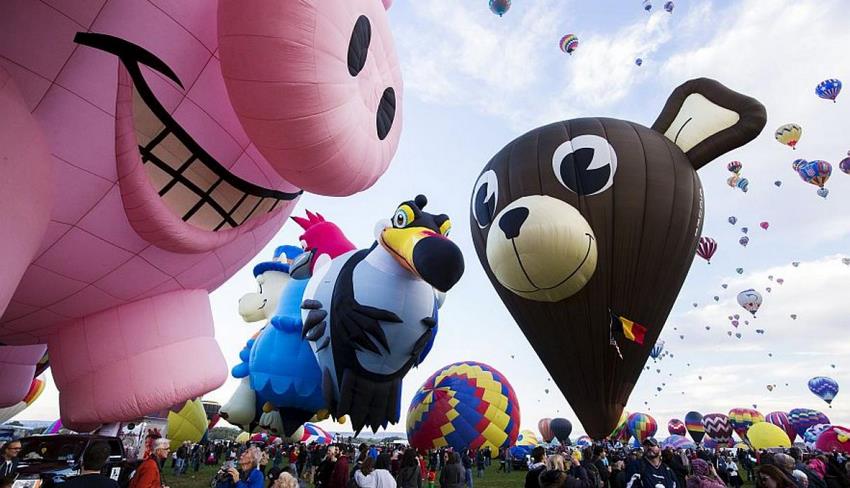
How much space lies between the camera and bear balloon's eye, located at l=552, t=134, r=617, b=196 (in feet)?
29.3

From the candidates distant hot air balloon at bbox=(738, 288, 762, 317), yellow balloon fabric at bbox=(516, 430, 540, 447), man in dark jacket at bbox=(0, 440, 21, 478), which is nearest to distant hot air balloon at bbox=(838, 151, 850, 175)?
distant hot air balloon at bbox=(738, 288, 762, 317)

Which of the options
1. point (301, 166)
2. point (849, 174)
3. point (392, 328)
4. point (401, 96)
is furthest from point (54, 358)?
point (849, 174)

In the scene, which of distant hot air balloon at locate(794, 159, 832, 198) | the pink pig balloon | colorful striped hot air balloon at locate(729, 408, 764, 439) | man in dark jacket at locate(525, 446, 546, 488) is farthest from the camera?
colorful striped hot air balloon at locate(729, 408, 764, 439)

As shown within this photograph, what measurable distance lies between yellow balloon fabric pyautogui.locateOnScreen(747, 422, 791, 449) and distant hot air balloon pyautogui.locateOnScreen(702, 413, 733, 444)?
6454 mm

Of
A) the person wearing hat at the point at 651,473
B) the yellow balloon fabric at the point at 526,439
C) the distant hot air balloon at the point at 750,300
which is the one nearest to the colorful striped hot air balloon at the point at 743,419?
the distant hot air balloon at the point at 750,300

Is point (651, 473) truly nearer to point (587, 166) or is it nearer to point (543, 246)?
point (543, 246)

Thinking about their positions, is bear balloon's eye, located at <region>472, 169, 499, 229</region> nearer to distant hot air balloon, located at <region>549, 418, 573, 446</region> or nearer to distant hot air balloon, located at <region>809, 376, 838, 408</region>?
distant hot air balloon, located at <region>549, 418, 573, 446</region>

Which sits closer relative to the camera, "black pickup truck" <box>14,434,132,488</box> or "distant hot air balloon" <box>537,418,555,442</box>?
"black pickup truck" <box>14,434,132,488</box>

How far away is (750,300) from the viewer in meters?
26.2

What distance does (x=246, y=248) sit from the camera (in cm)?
403

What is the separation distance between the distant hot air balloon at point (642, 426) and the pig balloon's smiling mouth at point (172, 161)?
3385 centimetres

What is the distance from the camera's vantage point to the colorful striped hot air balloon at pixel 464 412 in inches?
538

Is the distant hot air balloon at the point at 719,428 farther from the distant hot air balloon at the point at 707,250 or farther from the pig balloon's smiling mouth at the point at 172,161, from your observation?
the pig balloon's smiling mouth at the point at 172,161

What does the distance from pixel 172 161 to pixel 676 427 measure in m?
41.4
